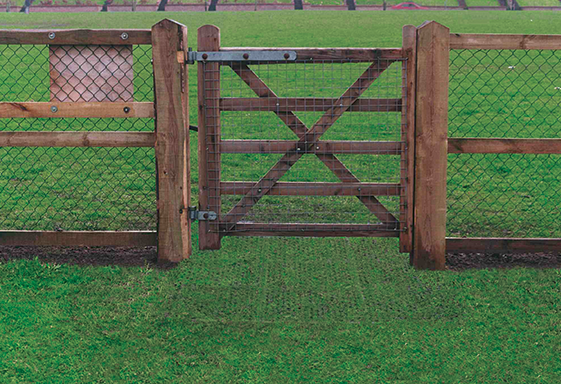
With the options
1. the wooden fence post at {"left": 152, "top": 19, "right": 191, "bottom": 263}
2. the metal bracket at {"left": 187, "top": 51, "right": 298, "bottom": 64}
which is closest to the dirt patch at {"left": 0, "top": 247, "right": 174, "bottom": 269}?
the wooden fence post at {"left": 152, "top": 19, "right": 191, "bottom": 263}

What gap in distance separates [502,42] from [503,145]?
84cm

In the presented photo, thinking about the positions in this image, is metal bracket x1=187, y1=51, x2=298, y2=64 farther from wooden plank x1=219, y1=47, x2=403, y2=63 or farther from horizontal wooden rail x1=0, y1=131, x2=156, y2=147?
horizontal wooden rail x1=0, y1=131, x2=156, y2=147

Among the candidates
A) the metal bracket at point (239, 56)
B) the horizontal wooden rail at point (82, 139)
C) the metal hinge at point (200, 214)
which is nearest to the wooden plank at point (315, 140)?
the metal hinge at point (200, 214)

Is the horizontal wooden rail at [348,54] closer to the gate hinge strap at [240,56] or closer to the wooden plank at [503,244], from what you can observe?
the gate hinge strap at [240,56]

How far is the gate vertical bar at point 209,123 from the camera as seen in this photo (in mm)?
5434

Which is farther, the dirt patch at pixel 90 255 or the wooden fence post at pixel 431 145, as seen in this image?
the dirt patch at pixel 90 255

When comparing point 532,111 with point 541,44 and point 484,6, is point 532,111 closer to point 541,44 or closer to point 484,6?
point 541,44

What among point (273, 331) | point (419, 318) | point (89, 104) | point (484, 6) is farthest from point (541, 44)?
point (484, 6)

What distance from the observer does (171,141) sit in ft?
17.7

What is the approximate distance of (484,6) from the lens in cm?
7412

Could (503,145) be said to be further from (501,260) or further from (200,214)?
(200,214)

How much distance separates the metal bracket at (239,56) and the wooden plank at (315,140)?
1.79 ft

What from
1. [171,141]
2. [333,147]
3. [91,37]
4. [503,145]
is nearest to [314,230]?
[333,147]

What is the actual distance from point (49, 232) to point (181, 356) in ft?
7.33
